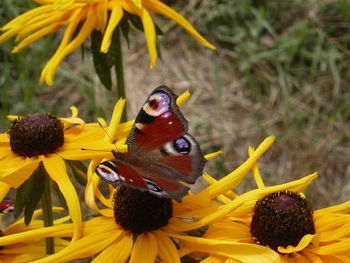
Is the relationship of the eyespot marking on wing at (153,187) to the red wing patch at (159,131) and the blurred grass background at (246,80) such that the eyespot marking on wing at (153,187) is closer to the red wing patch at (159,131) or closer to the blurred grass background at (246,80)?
the red wing patch at (159,131)

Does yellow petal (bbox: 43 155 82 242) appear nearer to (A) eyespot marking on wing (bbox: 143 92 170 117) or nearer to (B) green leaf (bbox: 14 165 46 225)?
(B) green leaf (bbox: 14 165 46 225)

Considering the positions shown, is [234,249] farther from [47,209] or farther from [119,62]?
[119,62]

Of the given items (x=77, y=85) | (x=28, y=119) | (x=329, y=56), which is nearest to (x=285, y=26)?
(x=329, y=56)

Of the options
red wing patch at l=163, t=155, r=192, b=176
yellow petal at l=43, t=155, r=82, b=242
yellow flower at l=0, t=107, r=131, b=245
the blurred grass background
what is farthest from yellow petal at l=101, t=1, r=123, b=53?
the blurred grass background

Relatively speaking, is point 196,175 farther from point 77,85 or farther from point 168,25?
point 168,25

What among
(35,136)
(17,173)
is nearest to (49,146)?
(35,136)

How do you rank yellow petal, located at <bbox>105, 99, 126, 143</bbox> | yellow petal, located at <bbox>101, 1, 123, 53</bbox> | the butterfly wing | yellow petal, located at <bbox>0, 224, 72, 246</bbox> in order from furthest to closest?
yellow petal, located at <bbox>101, 1, 123, 53</bbox>, yellow petal, located at <bbox>105, 99, 126, 143</bbox>, yellow petal, located at <bbox>0, 224, 72, 246</bbox>, the butterfly wing

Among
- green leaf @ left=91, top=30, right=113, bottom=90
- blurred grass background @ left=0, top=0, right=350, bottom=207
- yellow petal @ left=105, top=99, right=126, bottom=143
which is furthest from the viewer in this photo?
blurred grass background @ left=0, top=0, right=350, bottom=207

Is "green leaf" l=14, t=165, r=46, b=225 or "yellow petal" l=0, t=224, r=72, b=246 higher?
"green leaf" l=14, t=165, r=46, b=225

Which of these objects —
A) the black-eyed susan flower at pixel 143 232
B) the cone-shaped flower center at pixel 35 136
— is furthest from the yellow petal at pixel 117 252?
the cone-shaped flower center at pixel 35 136
